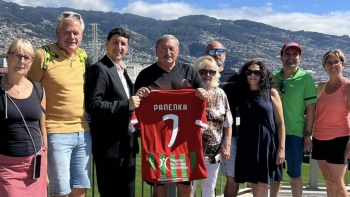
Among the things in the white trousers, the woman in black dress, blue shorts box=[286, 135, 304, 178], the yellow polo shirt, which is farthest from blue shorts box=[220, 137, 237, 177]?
the yellow polo shirt

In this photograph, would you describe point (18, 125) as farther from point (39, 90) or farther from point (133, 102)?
point (133, 102)

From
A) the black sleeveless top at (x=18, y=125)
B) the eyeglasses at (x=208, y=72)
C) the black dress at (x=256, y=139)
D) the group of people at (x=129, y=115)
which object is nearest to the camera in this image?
the black sleeveless top at (x=18, y=125)

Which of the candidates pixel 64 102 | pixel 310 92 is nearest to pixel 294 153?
pixel 310 92

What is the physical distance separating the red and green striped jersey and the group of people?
4.8 inches

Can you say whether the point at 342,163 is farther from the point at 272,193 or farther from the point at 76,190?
the point at 76,190

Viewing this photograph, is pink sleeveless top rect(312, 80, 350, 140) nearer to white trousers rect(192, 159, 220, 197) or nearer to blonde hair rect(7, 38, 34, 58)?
white trousers rect(192, 159, 220, 197)

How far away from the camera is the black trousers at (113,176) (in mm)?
4043

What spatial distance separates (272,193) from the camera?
208 inches

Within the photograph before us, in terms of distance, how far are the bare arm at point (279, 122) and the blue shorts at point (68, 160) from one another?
7.36ft

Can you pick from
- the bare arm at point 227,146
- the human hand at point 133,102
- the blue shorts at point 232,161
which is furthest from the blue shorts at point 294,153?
the human hand at point 133,102

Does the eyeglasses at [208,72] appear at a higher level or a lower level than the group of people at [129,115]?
higher

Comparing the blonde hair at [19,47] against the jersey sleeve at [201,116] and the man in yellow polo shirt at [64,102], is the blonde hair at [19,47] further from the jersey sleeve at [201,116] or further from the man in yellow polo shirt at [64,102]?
the jersey sleeve at [201,116]

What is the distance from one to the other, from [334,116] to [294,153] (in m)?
0.70

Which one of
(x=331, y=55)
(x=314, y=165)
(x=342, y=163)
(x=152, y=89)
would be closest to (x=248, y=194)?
(x=314, y=165)
